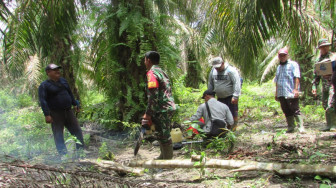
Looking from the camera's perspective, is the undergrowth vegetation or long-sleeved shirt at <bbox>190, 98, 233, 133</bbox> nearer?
long-sleeved shirt at <bbox>190, 98, 233, 133</bbox>

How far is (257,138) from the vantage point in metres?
5.11

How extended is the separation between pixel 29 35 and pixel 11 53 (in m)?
0.55

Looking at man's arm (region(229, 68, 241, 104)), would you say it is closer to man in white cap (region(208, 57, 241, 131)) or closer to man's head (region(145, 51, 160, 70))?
man in white cap (region(208, 57, 241, 131))

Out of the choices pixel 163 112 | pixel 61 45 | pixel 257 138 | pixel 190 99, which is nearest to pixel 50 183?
pixel 163 112

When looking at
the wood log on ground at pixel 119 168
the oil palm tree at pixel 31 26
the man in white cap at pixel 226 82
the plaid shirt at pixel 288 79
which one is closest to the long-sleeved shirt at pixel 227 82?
the man in white cap at pixel 226 82

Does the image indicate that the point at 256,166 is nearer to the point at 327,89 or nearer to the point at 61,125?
the point at 327,89

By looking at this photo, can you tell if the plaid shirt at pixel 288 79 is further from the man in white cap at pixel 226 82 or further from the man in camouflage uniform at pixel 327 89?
the man in white cap at pixel 226 82

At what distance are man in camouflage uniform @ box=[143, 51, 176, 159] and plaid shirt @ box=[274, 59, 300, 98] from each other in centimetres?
238

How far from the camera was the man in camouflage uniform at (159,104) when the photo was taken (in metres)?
3.79

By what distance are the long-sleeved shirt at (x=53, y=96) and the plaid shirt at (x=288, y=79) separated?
3.98 meters

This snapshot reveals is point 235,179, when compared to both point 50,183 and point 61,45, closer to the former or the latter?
point 50,183

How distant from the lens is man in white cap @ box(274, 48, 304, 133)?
196 inches

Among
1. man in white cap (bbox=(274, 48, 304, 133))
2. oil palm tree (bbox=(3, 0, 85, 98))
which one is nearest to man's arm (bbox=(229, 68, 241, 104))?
man in white cap (bbox=(274, 48, 304, 133))

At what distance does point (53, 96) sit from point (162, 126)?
2095 mm
